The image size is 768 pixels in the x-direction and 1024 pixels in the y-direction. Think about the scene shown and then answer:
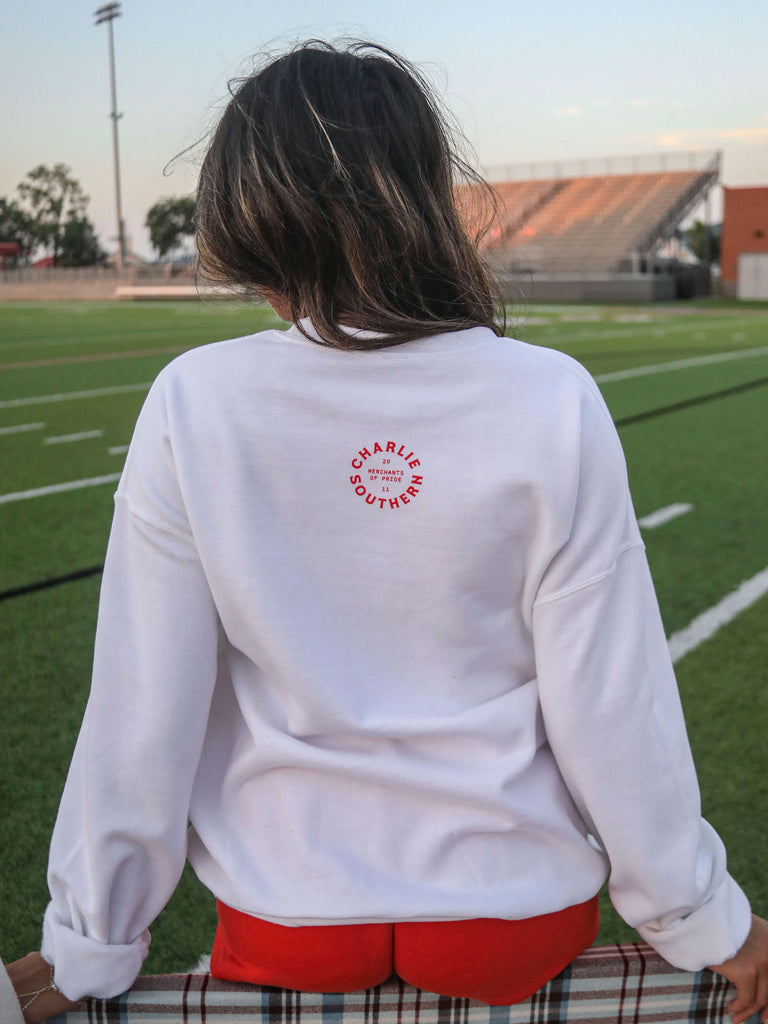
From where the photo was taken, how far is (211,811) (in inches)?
48.3

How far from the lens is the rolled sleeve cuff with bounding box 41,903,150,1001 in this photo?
1178 mm

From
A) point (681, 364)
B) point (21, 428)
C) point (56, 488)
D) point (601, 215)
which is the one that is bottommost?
point (56, 488)

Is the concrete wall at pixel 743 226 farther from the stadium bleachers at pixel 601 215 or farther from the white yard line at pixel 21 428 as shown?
the white yard line at pixel 21 428

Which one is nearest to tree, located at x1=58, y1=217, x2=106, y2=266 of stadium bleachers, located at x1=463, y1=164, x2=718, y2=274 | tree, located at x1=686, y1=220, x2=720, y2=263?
stadium bleachers, located at x1=463, y1=164, x2=718, y2=274

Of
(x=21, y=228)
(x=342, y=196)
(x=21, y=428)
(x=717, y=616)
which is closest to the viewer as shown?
(x=342, y=196)

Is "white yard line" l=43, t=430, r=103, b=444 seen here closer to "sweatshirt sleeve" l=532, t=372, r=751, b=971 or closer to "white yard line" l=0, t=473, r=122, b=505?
"white yard line" l=0, t=473, r=122, b=505

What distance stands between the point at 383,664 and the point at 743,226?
176ft

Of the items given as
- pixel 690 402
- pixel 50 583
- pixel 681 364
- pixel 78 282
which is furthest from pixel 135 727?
pixel 78 282

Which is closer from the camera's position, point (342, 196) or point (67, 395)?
point (342, 196)

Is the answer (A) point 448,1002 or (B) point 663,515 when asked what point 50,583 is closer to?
(B) point 663,515

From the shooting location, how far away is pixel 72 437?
875cm

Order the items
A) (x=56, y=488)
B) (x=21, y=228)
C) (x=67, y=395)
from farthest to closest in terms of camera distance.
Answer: (x=21, y=228) → (x=67, y=395) → (x=56, y=488)

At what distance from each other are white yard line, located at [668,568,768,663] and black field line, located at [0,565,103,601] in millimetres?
2771

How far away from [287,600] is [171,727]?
8.0 inches
